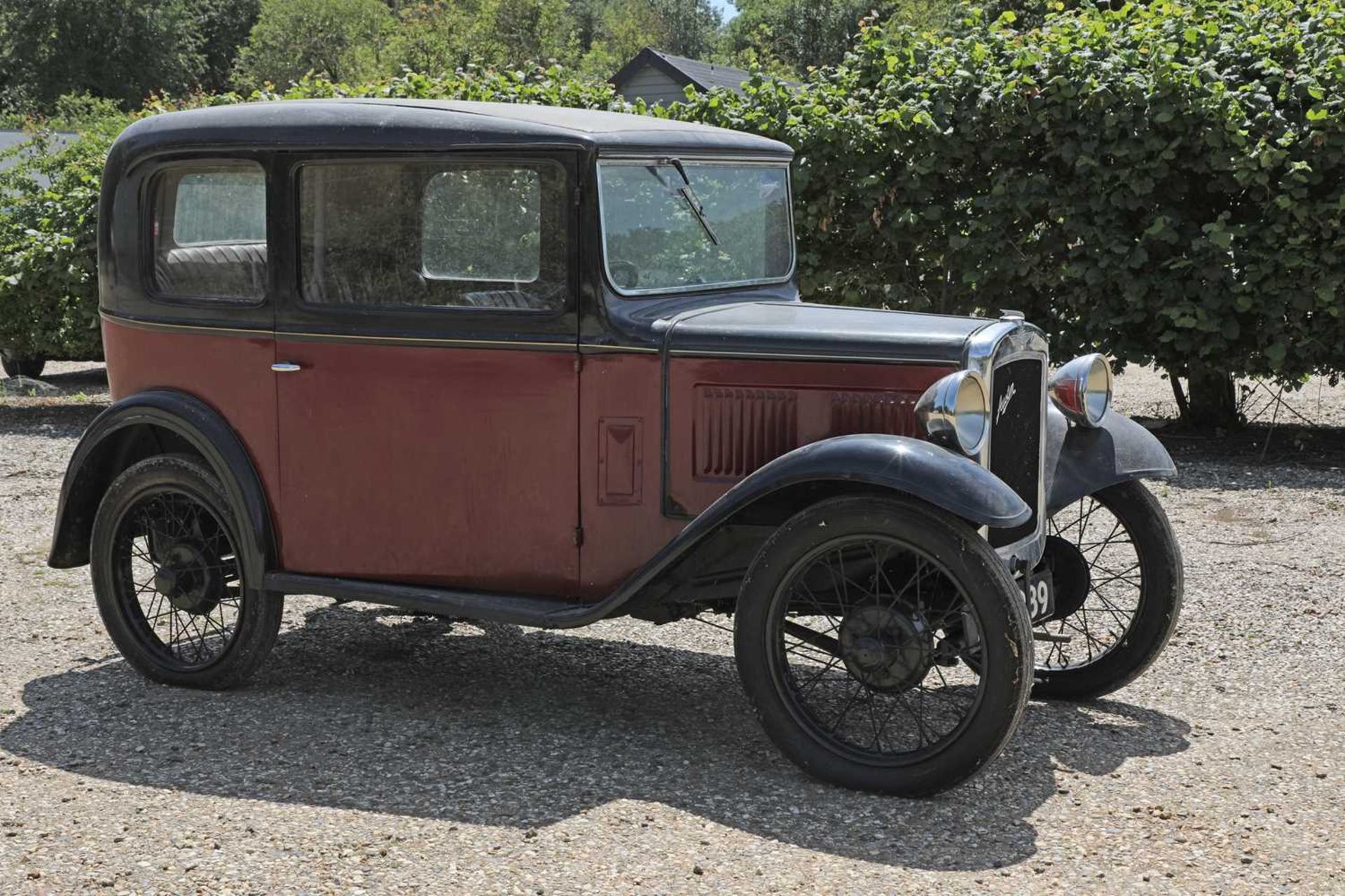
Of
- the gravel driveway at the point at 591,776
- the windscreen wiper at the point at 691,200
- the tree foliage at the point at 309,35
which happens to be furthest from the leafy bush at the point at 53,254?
the tree foliage at the point at 309,35

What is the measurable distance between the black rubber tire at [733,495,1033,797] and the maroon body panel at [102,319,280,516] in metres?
1.70

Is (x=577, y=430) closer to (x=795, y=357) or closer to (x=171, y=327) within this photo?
(x=795, y=357)

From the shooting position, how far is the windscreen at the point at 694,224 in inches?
169

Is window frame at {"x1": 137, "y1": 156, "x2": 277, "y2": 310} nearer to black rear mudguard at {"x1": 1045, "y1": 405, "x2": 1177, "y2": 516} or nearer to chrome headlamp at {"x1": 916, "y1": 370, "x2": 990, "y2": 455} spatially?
chrome headlamp at {"x1": 916, "y1": 370, "x2": 990, "y2": 455}

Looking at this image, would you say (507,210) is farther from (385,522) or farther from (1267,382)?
(1267,382)

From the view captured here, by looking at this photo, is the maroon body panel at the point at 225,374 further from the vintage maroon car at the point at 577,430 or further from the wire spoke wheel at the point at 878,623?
the wire spoke wheel at the point at 878,623

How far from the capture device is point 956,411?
3775 mm

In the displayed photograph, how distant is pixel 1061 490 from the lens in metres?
4.52

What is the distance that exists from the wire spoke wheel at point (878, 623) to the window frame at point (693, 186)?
0.99 metres

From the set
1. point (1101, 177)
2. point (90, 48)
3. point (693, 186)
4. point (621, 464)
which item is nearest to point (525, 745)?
point (621, 464)

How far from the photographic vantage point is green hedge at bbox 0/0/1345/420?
8297 mm

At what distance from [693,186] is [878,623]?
1579 mm

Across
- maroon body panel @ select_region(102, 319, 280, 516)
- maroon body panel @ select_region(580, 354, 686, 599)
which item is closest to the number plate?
maroon body panel @ select_region(580, 354, 686, 599)

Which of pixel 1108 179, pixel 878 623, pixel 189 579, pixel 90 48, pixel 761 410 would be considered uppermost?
pixel 90 48
